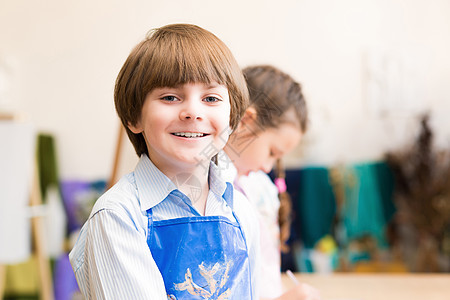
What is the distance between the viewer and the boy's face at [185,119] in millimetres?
678

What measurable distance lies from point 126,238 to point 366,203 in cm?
254

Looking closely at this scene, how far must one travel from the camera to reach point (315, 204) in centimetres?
297

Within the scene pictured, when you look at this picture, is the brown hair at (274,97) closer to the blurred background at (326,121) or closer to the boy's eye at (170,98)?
the boy's eye at (170,98)

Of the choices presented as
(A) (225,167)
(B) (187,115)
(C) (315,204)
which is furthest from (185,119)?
(C) (315,204)

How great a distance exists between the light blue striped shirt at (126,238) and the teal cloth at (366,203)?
2344 mm

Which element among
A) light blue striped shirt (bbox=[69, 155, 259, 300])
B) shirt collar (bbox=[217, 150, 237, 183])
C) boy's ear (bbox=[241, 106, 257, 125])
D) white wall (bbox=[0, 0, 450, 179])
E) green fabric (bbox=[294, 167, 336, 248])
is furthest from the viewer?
white wall (bbox=[0, 0, 450, 179])

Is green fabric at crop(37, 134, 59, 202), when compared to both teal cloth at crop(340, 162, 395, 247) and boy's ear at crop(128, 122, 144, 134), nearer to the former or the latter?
teal cloth at crop(340, 162, 395, 247)

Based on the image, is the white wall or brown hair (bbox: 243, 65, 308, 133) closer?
brown hair (bbox: 243, 65, 308, 133)

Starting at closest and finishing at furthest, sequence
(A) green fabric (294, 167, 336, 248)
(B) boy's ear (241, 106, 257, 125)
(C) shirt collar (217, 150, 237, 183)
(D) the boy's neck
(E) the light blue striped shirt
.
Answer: (E) the light blue striped shirt → (D) the boy's neck → (C) shirt collar (217, 150, 237, 183) → (B) boy's ear (241, 106, 257, 125) → (A) green fabric (294, 167, 336, 248)

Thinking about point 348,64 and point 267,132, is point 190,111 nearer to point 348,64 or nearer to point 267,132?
point 267,132

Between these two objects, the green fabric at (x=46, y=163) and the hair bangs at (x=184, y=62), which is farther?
the green fabric at (x=46, y=163)

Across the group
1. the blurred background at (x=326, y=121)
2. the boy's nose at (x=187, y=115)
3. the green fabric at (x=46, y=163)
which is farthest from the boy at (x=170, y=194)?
the green fabric at (x=46, y=163)

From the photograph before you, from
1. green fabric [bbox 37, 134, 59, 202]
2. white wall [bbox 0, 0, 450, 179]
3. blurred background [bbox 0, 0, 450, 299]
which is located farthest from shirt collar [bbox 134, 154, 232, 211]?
green fabric [bbox 37, 134, 59, 202]

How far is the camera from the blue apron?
692 mm
